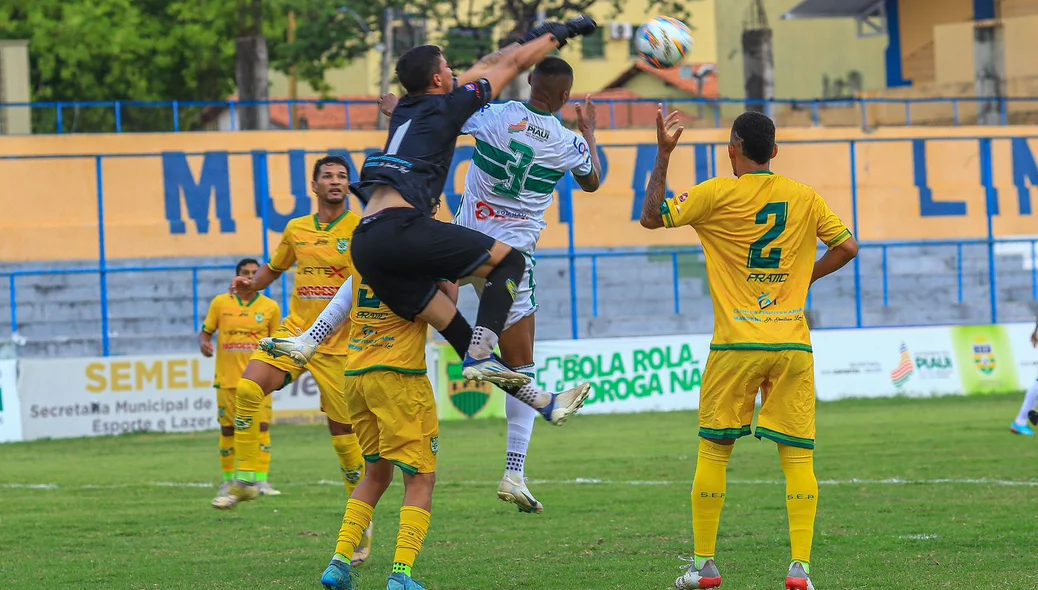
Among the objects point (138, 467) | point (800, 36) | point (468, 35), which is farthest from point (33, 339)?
point (800, 36)

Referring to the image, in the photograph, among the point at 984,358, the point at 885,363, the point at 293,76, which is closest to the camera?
the point at 885,363

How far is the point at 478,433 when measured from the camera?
20031mm

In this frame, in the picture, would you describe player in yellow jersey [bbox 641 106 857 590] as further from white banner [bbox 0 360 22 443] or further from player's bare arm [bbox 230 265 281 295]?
white banner [bbox 0 360 22 443]

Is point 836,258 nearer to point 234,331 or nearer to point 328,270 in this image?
point 328,270

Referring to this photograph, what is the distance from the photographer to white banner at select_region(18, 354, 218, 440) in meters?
21.0

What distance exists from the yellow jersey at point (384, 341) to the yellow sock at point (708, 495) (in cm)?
155

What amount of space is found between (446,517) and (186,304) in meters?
16.0

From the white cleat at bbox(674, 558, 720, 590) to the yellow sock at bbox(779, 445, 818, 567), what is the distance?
1.38ft

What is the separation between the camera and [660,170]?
7.55m

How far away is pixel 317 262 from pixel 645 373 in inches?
524

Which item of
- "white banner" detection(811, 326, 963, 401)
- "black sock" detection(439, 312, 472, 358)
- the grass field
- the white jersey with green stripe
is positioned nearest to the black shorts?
Result: "black sock" detection(439, 312, 472, 358)

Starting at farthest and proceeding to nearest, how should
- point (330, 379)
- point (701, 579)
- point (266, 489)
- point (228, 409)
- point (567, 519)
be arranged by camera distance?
point (228, 409) → point (266, 489) → point (567, 519) → point (330, 379) → point (701, 579)

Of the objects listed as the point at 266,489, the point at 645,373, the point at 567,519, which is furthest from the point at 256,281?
the point at 645,373

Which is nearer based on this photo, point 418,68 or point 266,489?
point 418,68
